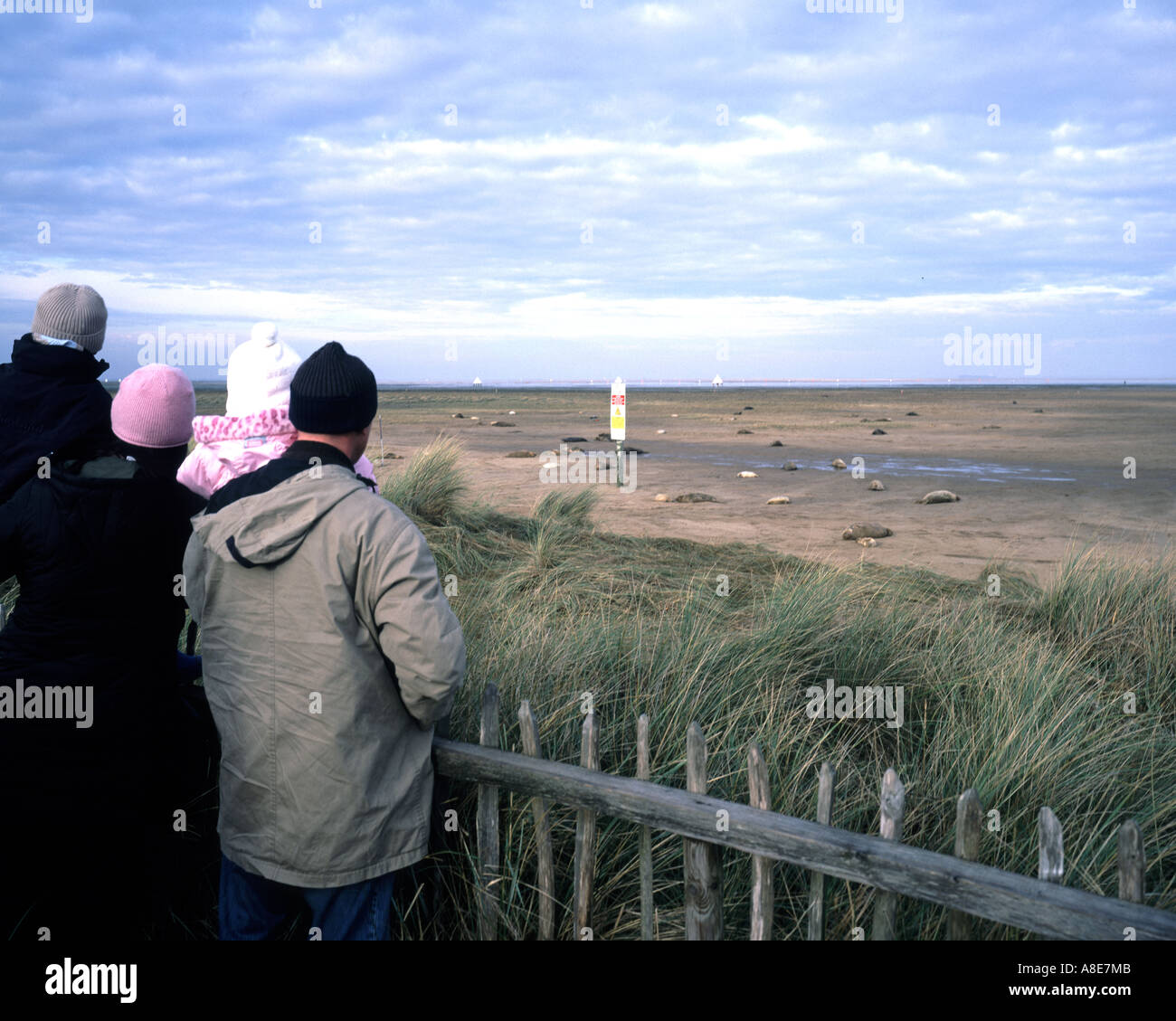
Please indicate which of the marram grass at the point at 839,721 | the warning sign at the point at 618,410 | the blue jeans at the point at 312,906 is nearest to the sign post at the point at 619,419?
the warning sign at the point at 618,410

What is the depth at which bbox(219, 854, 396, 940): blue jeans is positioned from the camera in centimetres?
250

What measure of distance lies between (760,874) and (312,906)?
1.26 metres

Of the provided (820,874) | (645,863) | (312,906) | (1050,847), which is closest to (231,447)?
(312,906)

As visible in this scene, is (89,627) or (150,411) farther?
(150,411)

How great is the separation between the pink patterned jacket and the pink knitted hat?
0.23m

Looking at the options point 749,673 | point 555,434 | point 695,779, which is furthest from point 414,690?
point 555,434

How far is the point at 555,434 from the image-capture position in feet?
106

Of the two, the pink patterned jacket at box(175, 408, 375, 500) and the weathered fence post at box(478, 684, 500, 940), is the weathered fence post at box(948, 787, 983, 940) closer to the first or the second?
the weathered fence post at box(478, 684, 500, 940)

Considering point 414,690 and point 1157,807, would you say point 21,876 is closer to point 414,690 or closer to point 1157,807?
point 414,690

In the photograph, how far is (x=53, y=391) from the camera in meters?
2.77

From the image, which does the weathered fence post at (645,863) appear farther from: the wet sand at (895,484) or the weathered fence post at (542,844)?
the wet sand at (895,484)

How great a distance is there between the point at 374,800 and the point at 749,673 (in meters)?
2.49

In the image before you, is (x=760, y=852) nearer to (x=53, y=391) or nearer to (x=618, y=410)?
(x=53, y=391)

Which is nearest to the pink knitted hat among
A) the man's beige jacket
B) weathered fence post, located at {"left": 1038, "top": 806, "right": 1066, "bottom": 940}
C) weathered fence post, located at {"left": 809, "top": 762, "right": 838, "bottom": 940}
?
the man's beige jacket
